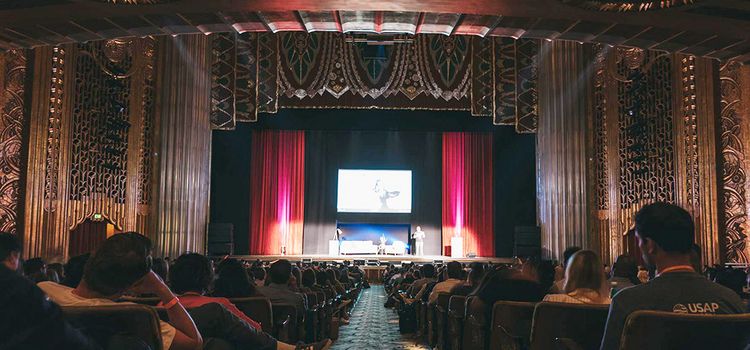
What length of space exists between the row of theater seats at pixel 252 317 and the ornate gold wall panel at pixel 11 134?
6.55 meters

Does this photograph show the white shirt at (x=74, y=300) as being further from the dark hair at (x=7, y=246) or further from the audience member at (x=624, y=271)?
the audience member at (x=624, y=271)

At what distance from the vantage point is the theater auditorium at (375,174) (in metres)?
2.39

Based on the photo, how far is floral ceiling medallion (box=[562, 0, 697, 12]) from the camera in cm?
534

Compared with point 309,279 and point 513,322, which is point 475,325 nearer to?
point 513,322

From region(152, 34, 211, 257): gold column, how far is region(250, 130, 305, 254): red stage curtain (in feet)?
19.4

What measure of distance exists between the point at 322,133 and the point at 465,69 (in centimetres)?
726

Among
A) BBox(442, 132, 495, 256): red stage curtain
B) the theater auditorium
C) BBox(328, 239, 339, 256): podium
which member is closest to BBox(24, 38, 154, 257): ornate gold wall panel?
the theater auditorium

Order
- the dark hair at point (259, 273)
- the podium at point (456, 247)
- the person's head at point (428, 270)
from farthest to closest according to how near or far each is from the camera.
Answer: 1. the podium at point (456, 247)
2. the person's head at point (428, 270)
3. the dark hair at point (259, 273)

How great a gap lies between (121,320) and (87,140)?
491 inches

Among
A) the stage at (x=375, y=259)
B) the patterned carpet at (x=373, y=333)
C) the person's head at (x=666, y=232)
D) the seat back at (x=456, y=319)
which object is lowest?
the patterned carpet at (x=373, y=333)

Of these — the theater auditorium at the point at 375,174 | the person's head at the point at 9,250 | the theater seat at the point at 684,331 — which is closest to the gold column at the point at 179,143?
the theater auditorium at the point at 375,174

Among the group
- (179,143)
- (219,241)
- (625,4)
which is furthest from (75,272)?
(219,241)

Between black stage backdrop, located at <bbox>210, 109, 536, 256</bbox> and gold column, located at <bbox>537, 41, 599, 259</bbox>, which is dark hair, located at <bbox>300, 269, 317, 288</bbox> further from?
black stage backdrop, located at <bbox>210, 109, 536, 256</bbox>

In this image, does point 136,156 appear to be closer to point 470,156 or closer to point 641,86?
point 641,86
